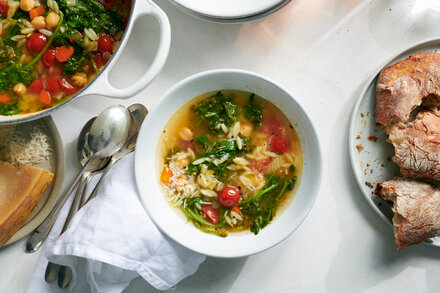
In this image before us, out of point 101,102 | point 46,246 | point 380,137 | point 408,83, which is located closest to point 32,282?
point 46,246

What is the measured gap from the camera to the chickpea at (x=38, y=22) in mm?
1752

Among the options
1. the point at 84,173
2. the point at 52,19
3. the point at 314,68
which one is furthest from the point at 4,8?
the point at 314,68

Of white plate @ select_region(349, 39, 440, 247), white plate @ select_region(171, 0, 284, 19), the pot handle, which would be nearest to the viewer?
the pot handle

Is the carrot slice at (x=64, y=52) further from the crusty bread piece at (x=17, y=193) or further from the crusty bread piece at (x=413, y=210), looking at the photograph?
the crusty bread piece at (x=413, y=210)

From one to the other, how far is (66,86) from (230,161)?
0.80m

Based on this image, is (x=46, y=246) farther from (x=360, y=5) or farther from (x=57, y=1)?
(x=360, y=5)

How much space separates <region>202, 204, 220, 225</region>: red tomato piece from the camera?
1888mm

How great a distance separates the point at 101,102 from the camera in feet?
6.54

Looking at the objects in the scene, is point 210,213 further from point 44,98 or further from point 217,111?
point 44,98

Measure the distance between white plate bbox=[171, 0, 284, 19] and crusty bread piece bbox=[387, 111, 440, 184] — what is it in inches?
31.7

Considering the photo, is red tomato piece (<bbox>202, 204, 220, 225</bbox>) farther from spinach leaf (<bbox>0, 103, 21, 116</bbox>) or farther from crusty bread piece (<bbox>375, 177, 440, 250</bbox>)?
spinach leaf (<bbox>0, 103, 21, 116</bbox>)

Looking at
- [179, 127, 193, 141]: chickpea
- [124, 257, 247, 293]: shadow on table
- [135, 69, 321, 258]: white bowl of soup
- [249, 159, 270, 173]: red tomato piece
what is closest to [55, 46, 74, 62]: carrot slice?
[135, 69, 321, 258]: white bowl of soup

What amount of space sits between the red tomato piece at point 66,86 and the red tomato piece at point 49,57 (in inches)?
3.4

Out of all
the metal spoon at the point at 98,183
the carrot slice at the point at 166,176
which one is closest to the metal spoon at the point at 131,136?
the metal spoon at the point at 98,183
